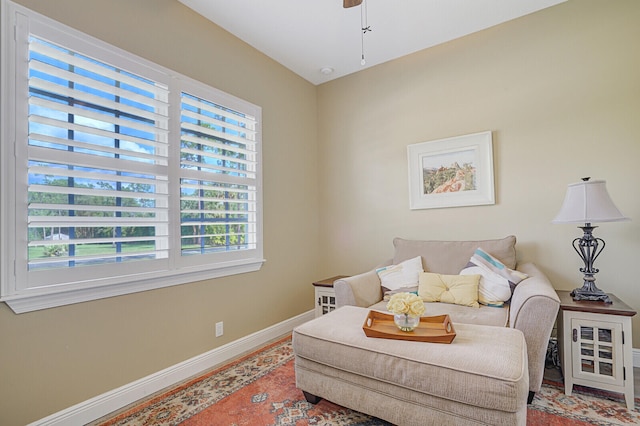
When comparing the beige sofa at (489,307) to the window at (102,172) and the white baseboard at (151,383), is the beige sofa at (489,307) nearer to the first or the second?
the white baseboard at (151,383)

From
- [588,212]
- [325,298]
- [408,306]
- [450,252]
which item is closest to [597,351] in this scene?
[588,212]

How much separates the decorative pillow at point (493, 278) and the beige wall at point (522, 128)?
0.46 meters

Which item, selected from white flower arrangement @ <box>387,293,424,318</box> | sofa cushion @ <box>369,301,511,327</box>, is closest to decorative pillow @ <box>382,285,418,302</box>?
sofa cushion @ <box>369,301,511,327</box>

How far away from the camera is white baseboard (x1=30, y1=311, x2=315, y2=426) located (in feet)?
5.86

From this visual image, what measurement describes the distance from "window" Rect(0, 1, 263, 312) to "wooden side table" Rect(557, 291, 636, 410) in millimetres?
2551

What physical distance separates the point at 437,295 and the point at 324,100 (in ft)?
8.87

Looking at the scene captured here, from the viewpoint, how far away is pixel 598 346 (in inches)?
78.4

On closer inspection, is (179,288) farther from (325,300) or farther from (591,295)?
(591,295)

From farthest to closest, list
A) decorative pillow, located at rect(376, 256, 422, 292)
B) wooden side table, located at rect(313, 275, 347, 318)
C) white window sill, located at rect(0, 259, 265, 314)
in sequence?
wooden side table, located at rect(313, 275, 347, 318), decorative pillow, located at rect(376, 256, 422, 292), white window sill, located at rect(0, 259, 265, 314)

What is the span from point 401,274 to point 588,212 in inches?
55.0

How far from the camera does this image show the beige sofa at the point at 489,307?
1.86 m

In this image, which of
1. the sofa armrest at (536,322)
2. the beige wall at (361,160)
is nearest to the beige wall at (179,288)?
the beige wall at (361,160)

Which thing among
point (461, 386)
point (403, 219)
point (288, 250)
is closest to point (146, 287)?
point (288, 250)

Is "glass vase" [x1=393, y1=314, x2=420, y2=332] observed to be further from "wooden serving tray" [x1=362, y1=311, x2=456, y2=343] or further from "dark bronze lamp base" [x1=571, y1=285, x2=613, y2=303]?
"dark bronze lamp base" [x1=571, y1=285, x2=613, y2=303]
